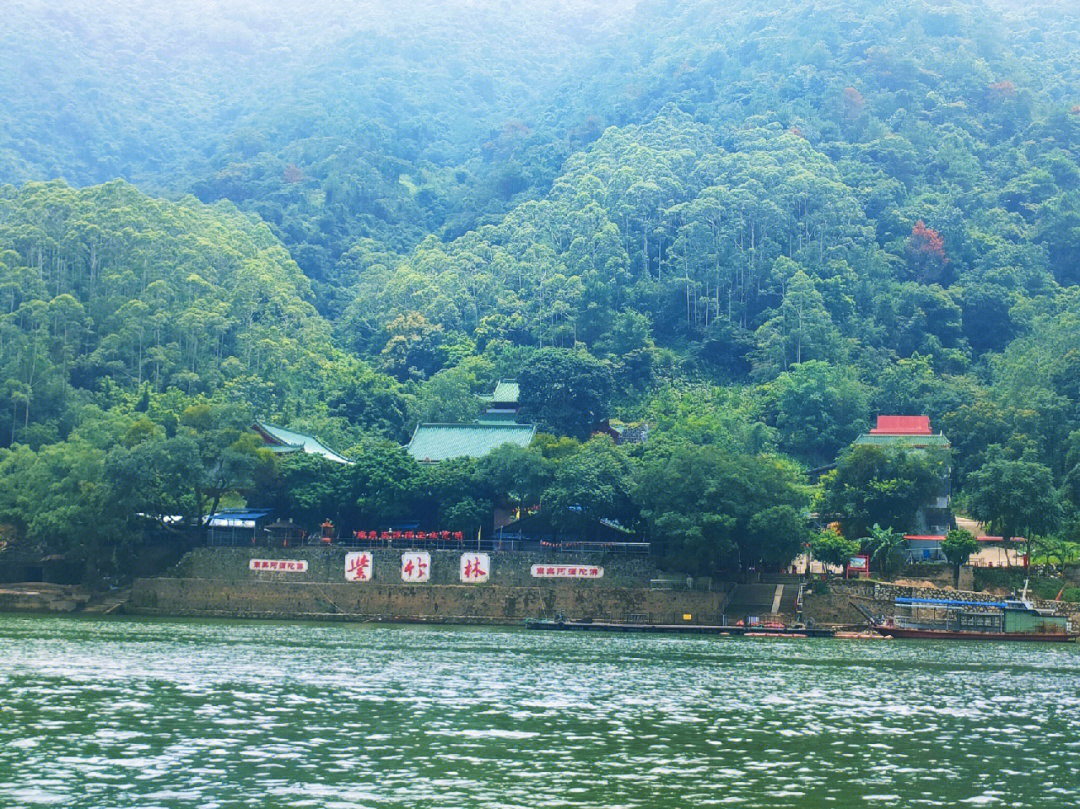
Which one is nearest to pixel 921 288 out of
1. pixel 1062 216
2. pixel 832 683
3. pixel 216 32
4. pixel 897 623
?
pixel 1062 216

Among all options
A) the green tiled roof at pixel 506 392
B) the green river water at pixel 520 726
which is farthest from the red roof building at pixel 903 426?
the green river water at pixel 520 726

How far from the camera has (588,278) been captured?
85.3 metres

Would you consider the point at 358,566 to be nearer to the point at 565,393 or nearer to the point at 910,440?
the point at 565,393

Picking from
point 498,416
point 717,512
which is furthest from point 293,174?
point 717,512

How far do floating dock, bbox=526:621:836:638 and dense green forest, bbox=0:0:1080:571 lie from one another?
271 cm

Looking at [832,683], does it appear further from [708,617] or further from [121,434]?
[121,434]

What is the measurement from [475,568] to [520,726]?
28168 millimetres

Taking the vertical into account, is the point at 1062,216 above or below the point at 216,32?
below

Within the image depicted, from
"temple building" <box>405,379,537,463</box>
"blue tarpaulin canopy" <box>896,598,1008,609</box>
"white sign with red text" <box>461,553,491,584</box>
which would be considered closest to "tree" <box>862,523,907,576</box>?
"blue tarpaulin canopy" <box>896,598,1008,609</box>

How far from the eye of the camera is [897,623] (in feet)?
158

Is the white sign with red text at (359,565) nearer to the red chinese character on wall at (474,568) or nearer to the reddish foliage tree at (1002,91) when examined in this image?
the red chinese character on wall at (474,568)

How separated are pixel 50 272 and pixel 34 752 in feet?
205

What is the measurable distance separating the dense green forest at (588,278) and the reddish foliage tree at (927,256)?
191 mm

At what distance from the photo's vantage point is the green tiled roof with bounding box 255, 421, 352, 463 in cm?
5978
